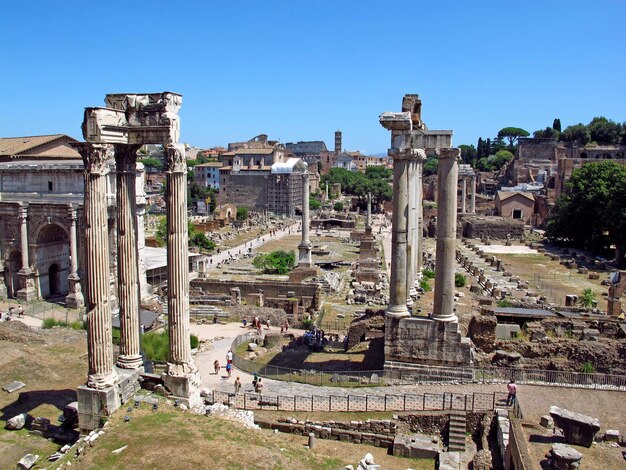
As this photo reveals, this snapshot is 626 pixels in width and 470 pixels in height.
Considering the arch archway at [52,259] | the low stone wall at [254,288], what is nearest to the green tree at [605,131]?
the low stone wall at [254,288]

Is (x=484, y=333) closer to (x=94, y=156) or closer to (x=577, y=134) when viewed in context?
(x=94, y=156)

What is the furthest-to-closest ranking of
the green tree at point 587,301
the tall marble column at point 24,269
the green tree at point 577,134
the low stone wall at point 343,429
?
the green tree at point 577,134, the tall marble column at point 24,269, the green tree at point 587,301, the low stone wall at point 343,429

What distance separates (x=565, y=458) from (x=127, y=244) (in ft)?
37.4

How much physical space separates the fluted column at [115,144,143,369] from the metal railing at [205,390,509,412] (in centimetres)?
346

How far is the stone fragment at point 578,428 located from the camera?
13.7 metres

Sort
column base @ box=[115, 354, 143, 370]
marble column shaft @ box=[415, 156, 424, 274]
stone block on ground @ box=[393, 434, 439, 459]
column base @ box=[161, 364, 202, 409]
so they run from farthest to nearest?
marble column shaft @ box=[415, 156, 424, 274]
column base @ box=[115, 354, 143, 370]
stone block on ground @ box=[393, 434, 439, 459]
column base @ box=[161, 364, 202, 409]

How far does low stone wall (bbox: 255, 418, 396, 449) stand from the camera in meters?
15.6

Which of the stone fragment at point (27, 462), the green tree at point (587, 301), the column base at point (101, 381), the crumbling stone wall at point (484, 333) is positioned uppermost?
the column base at point (101, 381)

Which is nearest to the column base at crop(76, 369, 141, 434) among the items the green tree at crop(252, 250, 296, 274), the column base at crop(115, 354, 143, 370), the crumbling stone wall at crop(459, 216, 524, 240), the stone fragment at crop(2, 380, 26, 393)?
the column base at crop(115, 354, 143, 370)

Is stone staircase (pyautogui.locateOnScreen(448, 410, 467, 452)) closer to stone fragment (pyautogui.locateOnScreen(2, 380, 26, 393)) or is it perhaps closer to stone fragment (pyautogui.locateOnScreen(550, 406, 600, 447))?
stone fragment (pyautogui.locateOnScreen(550, 406, 600, 447))

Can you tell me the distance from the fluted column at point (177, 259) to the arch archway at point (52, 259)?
25.8 meters

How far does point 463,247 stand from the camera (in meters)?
68.0

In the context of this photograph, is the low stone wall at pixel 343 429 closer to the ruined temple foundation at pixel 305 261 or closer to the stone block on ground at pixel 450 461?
the stone block on ground at pixel 450 461

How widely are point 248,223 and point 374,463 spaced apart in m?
80.8
